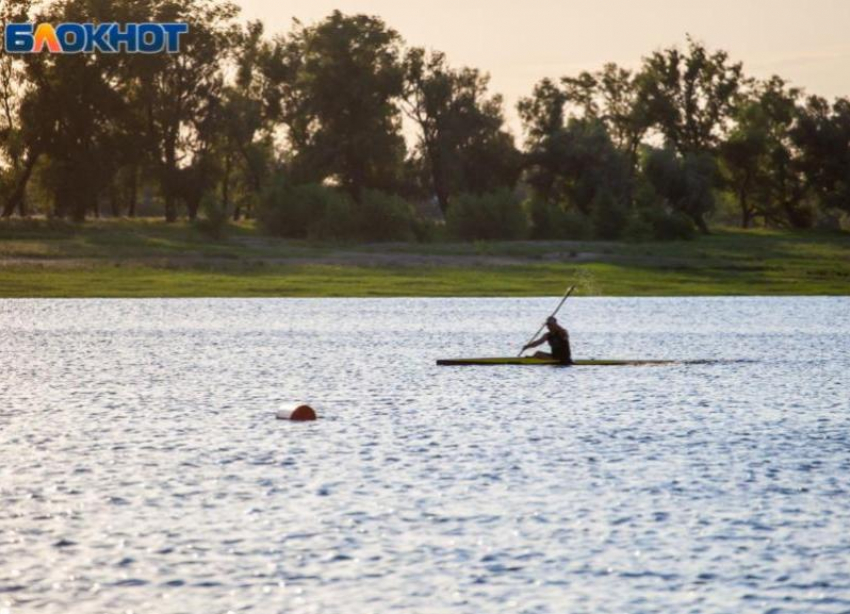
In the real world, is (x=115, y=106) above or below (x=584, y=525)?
above

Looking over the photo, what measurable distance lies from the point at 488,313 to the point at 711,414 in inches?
1746

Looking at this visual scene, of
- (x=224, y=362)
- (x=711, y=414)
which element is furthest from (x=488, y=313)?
(x=711, y=414)

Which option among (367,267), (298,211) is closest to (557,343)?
(367,267)

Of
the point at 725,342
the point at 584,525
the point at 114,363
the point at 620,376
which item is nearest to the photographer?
the point at 584,525

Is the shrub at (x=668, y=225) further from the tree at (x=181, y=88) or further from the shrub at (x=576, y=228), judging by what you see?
the tree at (x=181, y=88)

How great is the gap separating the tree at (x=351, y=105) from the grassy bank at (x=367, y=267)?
17.1 metres

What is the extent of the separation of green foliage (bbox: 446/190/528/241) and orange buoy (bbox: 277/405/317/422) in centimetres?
8650

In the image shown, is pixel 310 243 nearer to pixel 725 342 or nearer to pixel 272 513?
pixel 725 342

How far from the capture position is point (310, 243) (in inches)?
4338

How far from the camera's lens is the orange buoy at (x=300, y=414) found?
3145cm

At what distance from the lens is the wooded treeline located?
121 metres

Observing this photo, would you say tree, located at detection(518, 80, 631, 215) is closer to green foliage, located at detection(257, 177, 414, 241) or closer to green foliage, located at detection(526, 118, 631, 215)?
green foliage, located at detection(526, 118, 631, 215)

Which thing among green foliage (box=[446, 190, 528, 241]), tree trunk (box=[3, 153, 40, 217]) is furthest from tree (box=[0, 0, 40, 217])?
green foliage (box=[446, 190, 528, 241])

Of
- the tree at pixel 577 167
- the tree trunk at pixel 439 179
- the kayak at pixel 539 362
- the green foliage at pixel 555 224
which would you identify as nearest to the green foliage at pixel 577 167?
the tree at pixel 577 167
